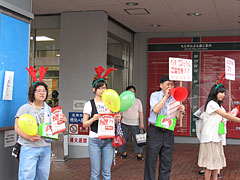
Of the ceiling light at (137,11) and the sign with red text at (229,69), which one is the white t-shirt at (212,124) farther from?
the ceiling light at (137,11)

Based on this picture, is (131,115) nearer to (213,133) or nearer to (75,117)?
(75,117)

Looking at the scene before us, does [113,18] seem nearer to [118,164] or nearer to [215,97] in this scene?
[118,164]

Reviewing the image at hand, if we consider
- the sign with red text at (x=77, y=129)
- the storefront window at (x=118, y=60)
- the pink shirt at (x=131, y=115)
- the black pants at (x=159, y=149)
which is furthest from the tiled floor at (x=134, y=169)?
the storefront window at (x=118, y=60)

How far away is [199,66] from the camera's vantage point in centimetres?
1013

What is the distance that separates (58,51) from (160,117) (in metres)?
5.14

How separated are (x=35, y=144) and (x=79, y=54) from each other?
4808mm

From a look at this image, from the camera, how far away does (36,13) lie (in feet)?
27.6

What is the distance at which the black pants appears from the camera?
4207mm

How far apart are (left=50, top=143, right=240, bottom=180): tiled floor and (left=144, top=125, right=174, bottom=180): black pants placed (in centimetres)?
158

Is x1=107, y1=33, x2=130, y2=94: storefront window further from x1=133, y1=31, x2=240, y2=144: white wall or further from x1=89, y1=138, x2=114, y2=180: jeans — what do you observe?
x1=89, y1=138, x2=114, y2=180: jeans

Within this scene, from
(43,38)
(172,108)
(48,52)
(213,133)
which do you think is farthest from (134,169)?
(43,38)

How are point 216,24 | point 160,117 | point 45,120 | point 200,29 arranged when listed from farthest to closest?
point 200,29 < point 216,24 < point 160,117 < point 45,120

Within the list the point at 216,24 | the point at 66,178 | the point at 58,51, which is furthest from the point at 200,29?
the point at 66,178

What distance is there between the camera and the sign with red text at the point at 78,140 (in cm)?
A: 773
